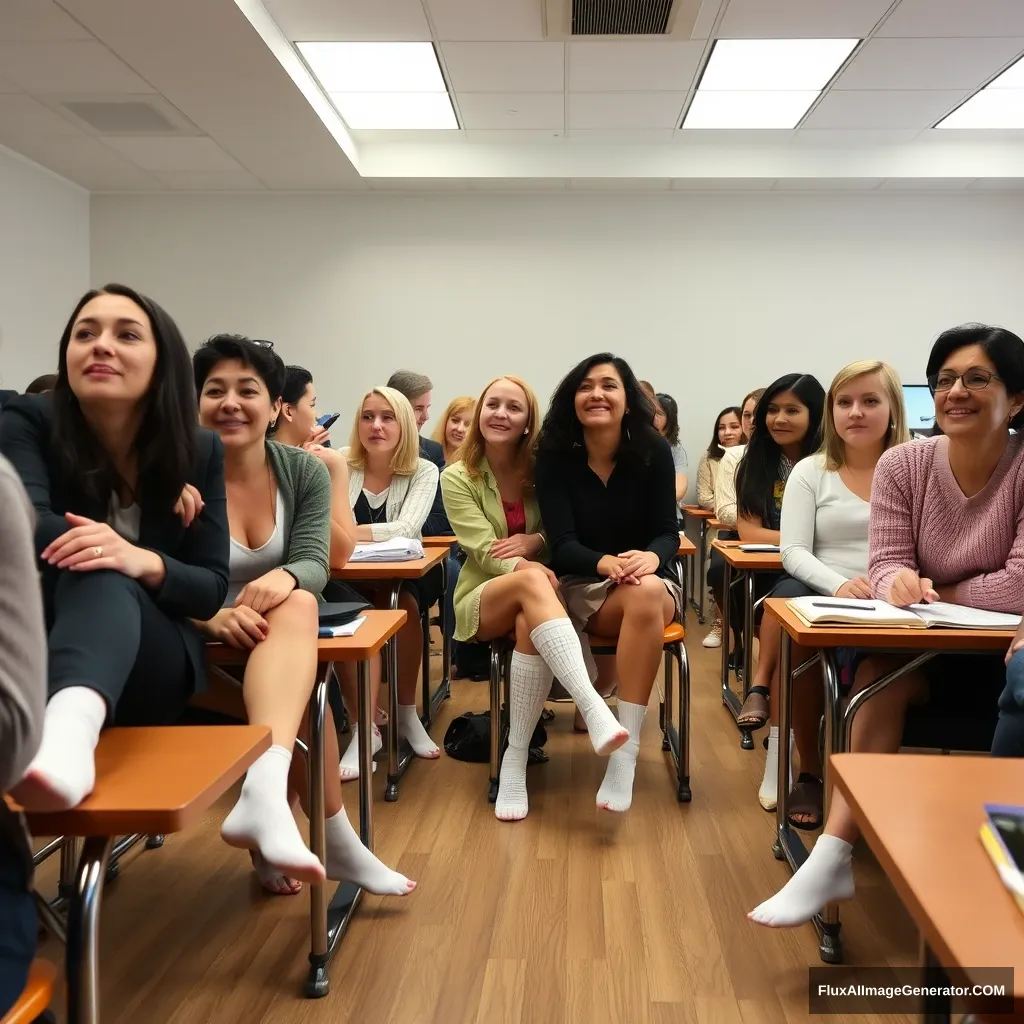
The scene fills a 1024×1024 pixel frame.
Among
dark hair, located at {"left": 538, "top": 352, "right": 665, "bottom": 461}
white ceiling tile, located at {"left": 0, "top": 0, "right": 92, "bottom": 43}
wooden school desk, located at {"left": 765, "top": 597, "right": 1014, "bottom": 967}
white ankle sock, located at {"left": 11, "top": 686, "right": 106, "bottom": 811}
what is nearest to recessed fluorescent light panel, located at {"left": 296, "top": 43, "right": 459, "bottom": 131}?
white ceiling tile, located at {"left": 0, "top": 0, "right": 92, "bottom": 43}

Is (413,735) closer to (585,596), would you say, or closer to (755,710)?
(585,596)

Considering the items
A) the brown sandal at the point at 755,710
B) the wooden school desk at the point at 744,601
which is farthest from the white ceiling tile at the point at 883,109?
the brown sandal at the point at 755,710

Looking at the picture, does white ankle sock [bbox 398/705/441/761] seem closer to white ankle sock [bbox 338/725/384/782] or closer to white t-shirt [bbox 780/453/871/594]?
white ankle sock [bbox 338/725/384/782]

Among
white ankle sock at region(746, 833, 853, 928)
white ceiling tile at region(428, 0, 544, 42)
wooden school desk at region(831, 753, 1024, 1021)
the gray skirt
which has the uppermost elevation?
white ceiling tile at region(428, 0, 544, 42)

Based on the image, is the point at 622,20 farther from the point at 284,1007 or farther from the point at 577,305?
the point at 284,1007

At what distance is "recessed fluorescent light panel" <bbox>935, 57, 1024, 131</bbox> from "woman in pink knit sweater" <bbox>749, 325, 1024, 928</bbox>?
143 inches

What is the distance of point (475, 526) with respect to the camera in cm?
269

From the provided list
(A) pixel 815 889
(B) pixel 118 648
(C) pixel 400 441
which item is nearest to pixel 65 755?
(B) pixel 118 648

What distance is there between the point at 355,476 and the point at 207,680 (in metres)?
1.80

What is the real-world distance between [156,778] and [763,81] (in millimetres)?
4923

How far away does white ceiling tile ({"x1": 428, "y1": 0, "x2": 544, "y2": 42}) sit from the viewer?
379 cm

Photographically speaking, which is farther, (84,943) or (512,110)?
(512,110)

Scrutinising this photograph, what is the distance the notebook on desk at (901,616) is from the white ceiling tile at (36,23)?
151 inches

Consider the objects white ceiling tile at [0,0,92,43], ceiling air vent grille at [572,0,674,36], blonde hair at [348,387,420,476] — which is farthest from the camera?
ceiling air vent grille at [572,0,674,36]
